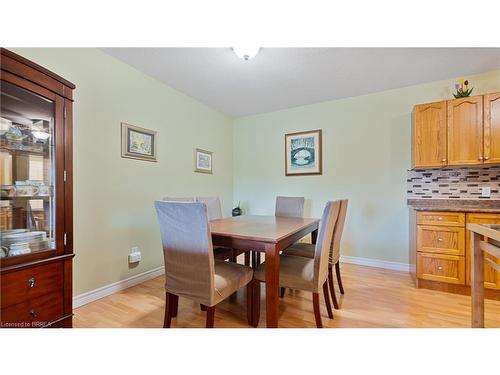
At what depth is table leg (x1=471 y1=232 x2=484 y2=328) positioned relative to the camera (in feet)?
4.39

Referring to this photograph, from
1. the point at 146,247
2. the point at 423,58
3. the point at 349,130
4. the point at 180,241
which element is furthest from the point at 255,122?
the point at 180,241

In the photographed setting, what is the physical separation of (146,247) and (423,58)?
3455mm

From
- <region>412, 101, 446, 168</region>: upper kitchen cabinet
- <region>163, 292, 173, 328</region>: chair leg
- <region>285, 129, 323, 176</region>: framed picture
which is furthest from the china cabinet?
<region>412, 101, 446, 168</region>: upper kitchen cabinet

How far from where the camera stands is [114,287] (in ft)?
7.11

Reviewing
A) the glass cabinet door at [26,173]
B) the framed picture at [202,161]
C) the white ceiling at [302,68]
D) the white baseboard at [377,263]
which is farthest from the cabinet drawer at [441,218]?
the glass cabinet door at [26,173]

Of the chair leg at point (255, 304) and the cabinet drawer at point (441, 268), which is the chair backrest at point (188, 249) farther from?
the cabinet drawer at point (441, 268)

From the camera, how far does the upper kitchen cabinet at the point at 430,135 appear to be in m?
2.33

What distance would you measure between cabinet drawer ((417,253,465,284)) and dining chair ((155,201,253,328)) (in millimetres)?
1962

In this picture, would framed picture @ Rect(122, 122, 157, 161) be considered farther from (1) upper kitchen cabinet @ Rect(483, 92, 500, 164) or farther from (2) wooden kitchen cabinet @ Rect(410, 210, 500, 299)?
(1) upper kitchen cabinet @ Rect(483, 92, 500, 164)

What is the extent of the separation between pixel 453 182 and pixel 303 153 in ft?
5.96

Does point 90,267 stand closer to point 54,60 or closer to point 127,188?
point 127,188

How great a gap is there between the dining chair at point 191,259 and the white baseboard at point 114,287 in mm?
944

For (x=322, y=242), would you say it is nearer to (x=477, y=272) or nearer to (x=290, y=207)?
(x=477, y=272)
